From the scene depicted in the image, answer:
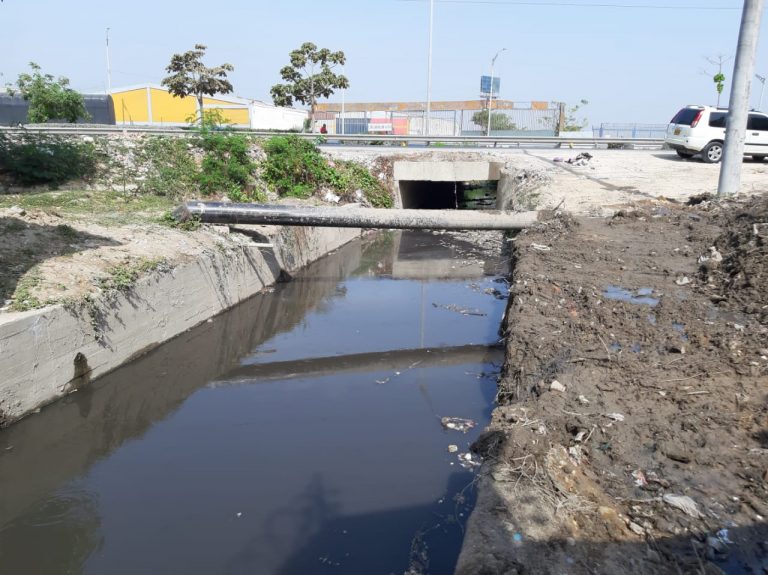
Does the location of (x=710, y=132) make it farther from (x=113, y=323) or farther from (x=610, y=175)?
(x=113, y=323)

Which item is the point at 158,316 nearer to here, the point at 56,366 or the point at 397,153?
the point at 56,366

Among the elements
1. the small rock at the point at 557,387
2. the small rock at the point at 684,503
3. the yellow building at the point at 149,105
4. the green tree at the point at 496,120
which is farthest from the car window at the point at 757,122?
the yellow building at the point at 149,105

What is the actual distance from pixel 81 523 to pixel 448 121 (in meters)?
37.9

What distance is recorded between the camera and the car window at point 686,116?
18.1 meters

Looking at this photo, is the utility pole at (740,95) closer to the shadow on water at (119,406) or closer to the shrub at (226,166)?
the shadow on water at (119,406)

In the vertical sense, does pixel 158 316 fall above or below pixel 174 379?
above

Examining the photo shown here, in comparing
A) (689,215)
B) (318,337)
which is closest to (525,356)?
(318,337)

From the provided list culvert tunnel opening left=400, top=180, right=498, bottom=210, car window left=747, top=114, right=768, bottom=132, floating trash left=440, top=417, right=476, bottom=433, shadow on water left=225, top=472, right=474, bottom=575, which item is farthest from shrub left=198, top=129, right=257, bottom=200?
car window left=747, top=114, right=768, bottom=132

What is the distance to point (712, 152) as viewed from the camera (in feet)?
60.4

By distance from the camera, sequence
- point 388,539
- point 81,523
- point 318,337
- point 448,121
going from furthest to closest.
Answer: point 448,121, point 318,337, point 81,523, point 388,539

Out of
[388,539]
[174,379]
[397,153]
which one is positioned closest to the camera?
[388,539]

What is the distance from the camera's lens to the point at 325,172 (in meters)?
17.8

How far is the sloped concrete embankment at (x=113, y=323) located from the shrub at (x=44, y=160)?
217 inches

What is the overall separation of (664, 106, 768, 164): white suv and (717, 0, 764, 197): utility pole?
23.2 ft
